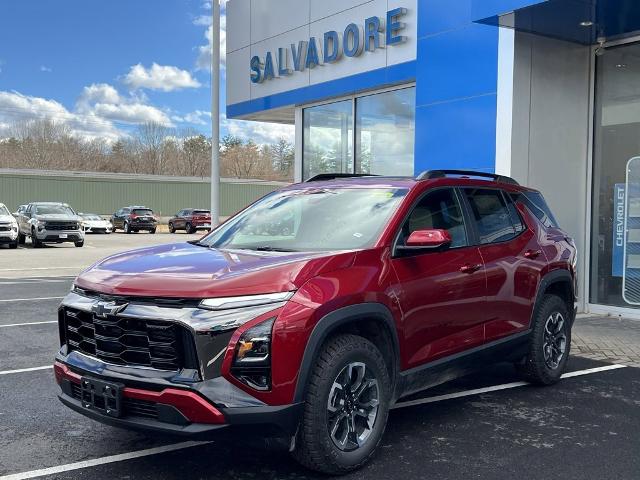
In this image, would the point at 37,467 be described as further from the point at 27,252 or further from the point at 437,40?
the point at 27,252

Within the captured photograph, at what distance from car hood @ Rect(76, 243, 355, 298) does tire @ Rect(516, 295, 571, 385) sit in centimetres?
246

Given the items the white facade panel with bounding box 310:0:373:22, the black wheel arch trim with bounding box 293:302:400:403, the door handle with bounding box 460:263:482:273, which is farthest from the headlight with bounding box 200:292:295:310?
the white facade panel with bounding box 310:0:373:22

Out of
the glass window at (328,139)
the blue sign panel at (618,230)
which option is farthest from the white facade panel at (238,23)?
the blue sign panel at (618,230)

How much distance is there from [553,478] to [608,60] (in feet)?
26.1

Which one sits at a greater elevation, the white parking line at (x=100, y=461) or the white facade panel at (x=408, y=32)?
the white facade panel at (x=408, y=32)

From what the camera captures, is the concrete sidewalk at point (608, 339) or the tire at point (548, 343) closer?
the tire at point (548, 343)

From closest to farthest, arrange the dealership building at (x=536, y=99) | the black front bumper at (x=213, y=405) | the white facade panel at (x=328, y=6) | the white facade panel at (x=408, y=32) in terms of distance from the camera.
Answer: the black front bumper at (x=213, y=405) < the dealership building at (x=536, y=99) < the white facade panel at (x=408, y=32) < the white facade panel at (x=328, y=6)

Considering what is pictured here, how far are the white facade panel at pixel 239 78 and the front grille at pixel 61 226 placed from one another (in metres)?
12.0

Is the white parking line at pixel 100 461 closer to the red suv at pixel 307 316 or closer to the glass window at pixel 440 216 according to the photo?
the red suv at pixel 307 316

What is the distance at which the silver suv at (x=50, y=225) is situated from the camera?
25.3 meters

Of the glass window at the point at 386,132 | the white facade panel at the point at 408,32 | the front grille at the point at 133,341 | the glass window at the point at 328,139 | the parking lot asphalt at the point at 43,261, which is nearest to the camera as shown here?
the front grille at the point at 133,341

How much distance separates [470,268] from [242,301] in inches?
79.3

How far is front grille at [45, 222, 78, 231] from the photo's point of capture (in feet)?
83.1

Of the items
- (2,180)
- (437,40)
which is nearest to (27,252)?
(437,40)
